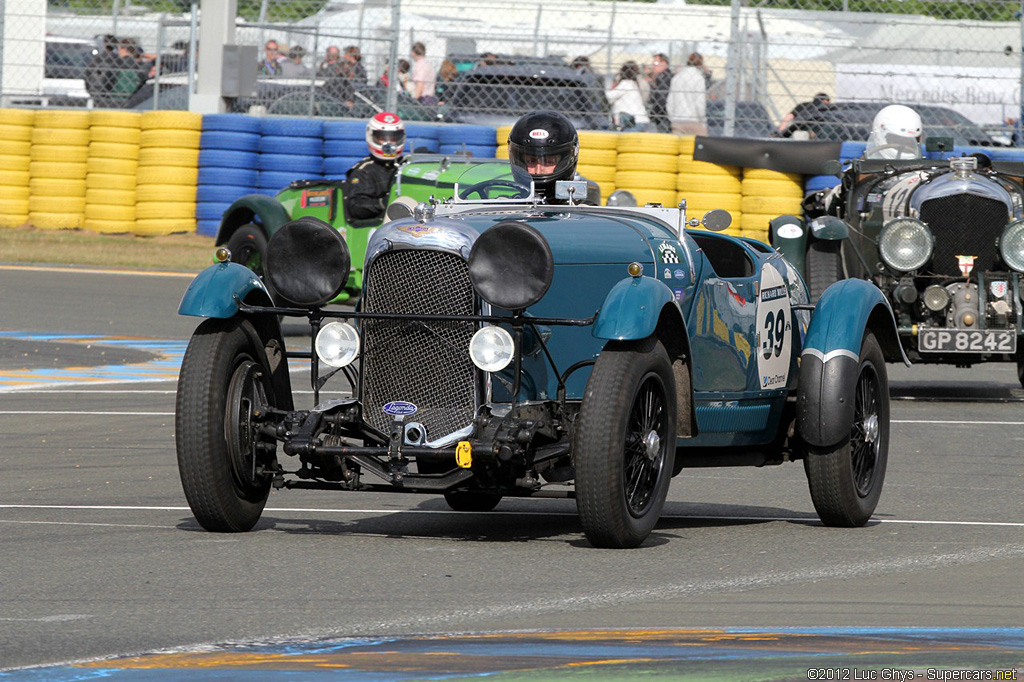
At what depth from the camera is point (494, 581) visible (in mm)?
6039

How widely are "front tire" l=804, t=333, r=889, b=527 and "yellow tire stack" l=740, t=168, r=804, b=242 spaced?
37.9 feet

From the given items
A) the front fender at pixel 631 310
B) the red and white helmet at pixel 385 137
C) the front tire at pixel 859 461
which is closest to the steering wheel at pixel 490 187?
the front fender at pixel 631 310

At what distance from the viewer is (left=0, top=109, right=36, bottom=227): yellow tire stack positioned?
21047mm

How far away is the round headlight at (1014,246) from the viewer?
12703 millimetres

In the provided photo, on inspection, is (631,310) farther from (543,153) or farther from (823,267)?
(823,267)

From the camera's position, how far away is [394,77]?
70.4ft

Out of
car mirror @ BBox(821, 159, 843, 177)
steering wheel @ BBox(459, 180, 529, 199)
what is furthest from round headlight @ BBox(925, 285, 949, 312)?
steering wheel @ BBox(459, 180, 529, 199)

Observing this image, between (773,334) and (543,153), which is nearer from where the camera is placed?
(773,334)

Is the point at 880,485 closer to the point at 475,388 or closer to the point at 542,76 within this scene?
the point at 475,388

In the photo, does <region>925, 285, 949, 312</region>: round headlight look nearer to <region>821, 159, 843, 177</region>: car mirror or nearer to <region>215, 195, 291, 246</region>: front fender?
<region>821, 159, 843, 177</region>: car mirror

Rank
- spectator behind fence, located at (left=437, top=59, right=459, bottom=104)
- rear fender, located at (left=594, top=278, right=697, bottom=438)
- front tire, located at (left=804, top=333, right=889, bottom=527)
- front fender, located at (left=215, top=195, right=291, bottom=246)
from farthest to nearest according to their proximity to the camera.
A: spectator behind fence, located at (left=437, top=59, right=459, bottom=104)
front fender, located at (left=215, top=195, right=291, bottom=246)
front tire, located at (left=804, top=333, right=889, bottom=527)
rear fender, located at (left=594, top=278, right=697, bottom=438)

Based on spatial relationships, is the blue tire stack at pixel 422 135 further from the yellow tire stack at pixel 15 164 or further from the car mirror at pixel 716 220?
the car mirror at pixel 716 220

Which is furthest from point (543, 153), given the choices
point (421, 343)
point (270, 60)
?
point (270, 60)

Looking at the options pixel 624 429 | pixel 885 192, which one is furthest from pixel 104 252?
pixel 624 429
